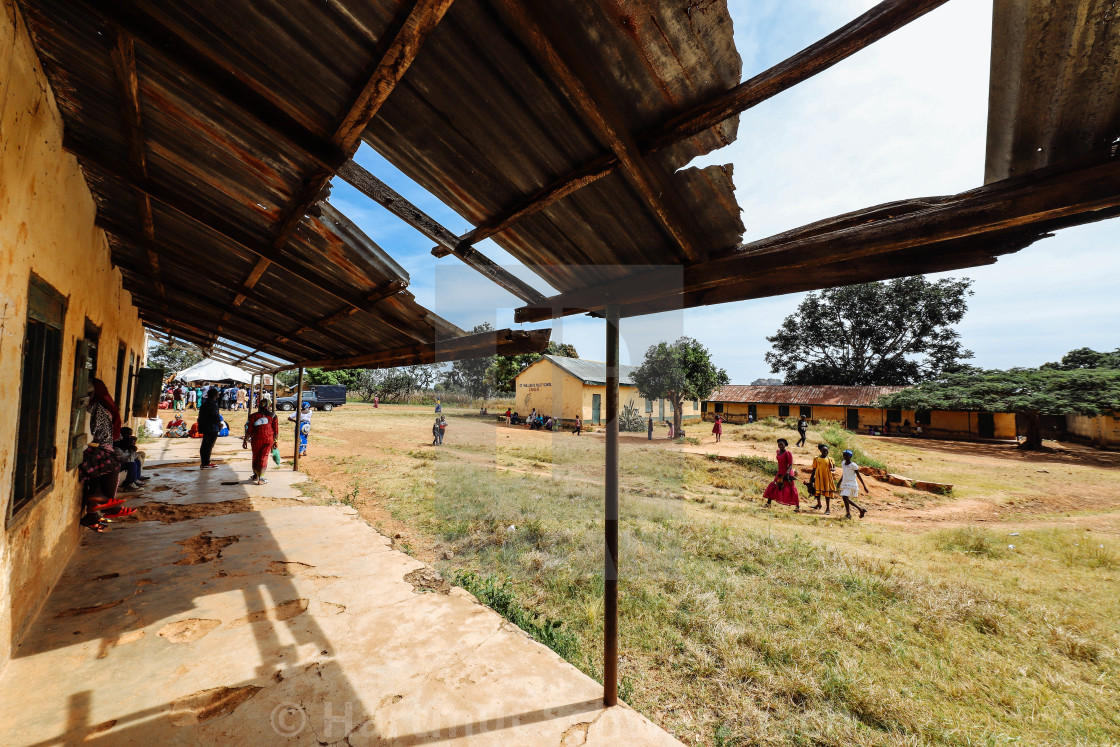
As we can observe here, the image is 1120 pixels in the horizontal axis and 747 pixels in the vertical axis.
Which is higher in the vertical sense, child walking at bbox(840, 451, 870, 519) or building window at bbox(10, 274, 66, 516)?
building window at bbox(10, 274, 66, 516)

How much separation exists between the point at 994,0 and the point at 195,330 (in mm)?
12700

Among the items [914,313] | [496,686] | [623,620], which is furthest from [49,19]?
[914,313]

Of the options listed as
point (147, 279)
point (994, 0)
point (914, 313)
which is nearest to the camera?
point (994, 0)

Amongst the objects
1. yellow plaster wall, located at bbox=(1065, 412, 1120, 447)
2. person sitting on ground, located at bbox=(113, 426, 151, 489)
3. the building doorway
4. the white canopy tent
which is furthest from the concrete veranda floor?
the building doorway

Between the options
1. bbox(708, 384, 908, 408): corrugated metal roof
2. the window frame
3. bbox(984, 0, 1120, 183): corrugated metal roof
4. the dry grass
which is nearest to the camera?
bbox(984, 0, 1120, 183): corrugated metal roof

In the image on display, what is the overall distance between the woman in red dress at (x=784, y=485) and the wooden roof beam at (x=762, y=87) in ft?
25.8

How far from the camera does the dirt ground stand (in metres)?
8.11

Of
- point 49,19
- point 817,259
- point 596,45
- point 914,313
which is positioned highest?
point 914,313

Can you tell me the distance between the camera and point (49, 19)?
6.40 ft

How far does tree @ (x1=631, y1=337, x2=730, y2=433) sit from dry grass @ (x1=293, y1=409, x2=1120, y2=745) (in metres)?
14.6

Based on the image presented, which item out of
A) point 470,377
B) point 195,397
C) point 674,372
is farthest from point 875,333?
point 195,397

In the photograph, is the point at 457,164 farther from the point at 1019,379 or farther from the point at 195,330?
the point at 1019,379

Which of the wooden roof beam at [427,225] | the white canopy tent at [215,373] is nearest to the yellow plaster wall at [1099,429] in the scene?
the wooden roof beam at [427,225]

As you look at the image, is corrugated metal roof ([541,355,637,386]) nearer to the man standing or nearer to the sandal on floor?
the man standing
